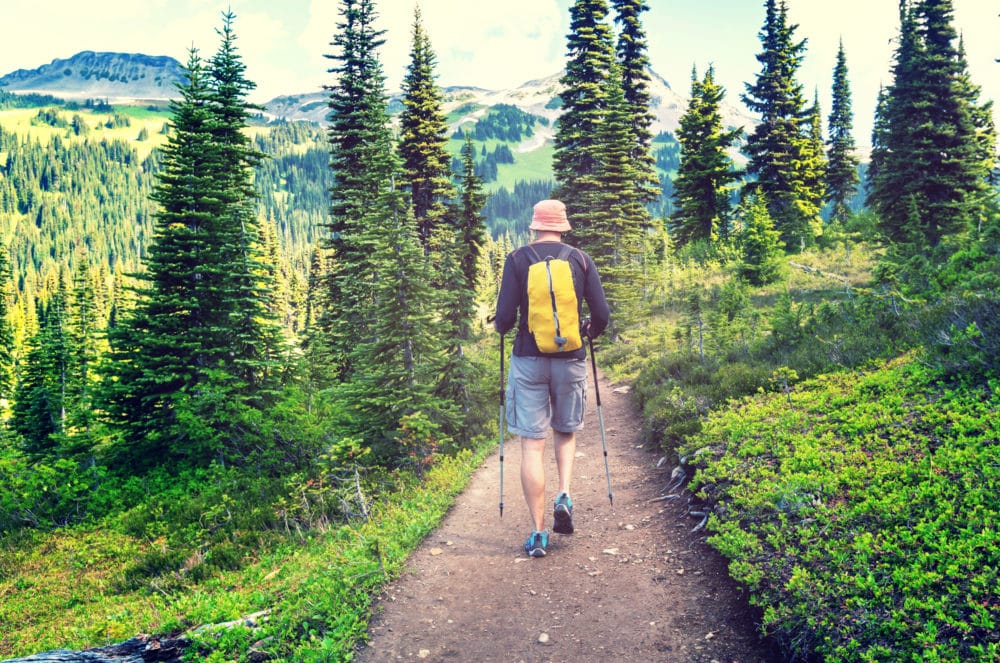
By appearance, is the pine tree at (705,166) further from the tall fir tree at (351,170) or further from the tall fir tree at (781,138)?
the tall fir tree at (351,170)

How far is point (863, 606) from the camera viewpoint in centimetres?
355

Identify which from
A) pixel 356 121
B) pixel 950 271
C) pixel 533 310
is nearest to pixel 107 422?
pixel 356 121

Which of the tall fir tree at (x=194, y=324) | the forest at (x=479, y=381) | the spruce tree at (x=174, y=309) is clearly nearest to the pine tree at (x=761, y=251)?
the forest at (x=479, y=381)

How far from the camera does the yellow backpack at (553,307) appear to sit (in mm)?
5195

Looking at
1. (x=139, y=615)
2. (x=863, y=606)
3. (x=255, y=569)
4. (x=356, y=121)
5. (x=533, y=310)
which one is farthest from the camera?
(x=356, y=121)

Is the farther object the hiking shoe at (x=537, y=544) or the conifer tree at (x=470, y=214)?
the conifer tree at (x=470, y=214)

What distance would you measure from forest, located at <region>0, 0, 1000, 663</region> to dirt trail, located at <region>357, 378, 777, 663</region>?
293 millimetres

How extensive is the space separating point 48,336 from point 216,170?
2548 cm

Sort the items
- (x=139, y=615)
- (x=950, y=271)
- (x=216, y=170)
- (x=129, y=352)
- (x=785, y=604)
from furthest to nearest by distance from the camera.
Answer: (x=216, y=170)
(x=129, y=352)
(x=950, y=271)
(x=139, y=615)
(x=785, y=604)

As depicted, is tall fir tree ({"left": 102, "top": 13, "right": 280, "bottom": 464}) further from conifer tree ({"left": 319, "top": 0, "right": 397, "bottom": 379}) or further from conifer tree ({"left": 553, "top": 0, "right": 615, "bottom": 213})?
conifer tree ({"left": 553, "top": 0, "right": 615, "bottom": 213})

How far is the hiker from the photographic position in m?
5.24

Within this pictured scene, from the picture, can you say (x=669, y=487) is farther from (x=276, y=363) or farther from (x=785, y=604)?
(x=276, y=363)

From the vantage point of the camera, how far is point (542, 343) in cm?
522

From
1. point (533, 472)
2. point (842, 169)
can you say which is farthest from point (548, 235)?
point (842, 169)
